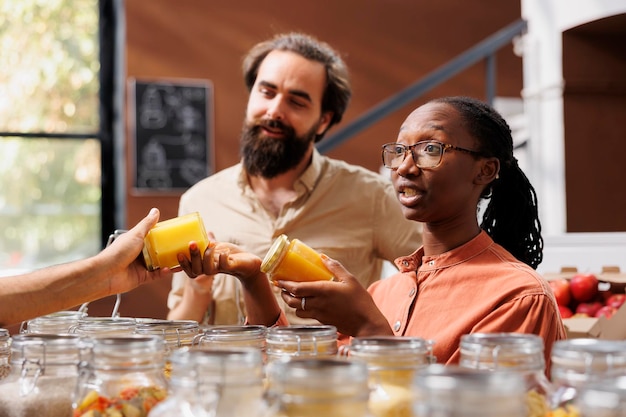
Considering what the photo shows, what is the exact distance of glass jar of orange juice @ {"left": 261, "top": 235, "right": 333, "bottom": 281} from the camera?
1404 mm

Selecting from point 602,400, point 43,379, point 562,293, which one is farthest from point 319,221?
point 602,400

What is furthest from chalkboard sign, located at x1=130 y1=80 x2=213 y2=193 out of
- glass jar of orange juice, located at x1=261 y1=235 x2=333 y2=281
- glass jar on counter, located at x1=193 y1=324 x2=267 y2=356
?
glass jar on counter, located at x1=193 y1=324 x2=267 y2=356

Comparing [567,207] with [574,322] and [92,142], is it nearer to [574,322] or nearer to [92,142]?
[574,322]

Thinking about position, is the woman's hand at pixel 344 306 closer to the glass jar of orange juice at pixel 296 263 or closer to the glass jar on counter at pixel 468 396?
the glass jar of orange juice at pixel 296 263

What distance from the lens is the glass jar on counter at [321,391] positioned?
70 centimetres

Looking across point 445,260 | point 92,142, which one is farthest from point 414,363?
point 92,142

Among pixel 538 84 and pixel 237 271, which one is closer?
pixel 237 271

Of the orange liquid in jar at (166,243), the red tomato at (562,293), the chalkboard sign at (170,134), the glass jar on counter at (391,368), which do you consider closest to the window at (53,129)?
the chalkboard sign at (170,134)

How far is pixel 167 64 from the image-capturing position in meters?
4.67

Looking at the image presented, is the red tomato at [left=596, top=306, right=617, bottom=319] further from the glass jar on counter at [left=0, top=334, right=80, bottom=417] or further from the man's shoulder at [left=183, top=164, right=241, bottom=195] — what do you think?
the glass jar on counter at [left=0, top=334, right=80, bottom=417]

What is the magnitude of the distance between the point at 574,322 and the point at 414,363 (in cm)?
144

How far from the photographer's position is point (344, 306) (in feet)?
Answer: 4.41

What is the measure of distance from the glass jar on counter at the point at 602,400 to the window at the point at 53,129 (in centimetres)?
415

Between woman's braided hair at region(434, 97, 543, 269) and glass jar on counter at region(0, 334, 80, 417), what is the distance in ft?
2.83
